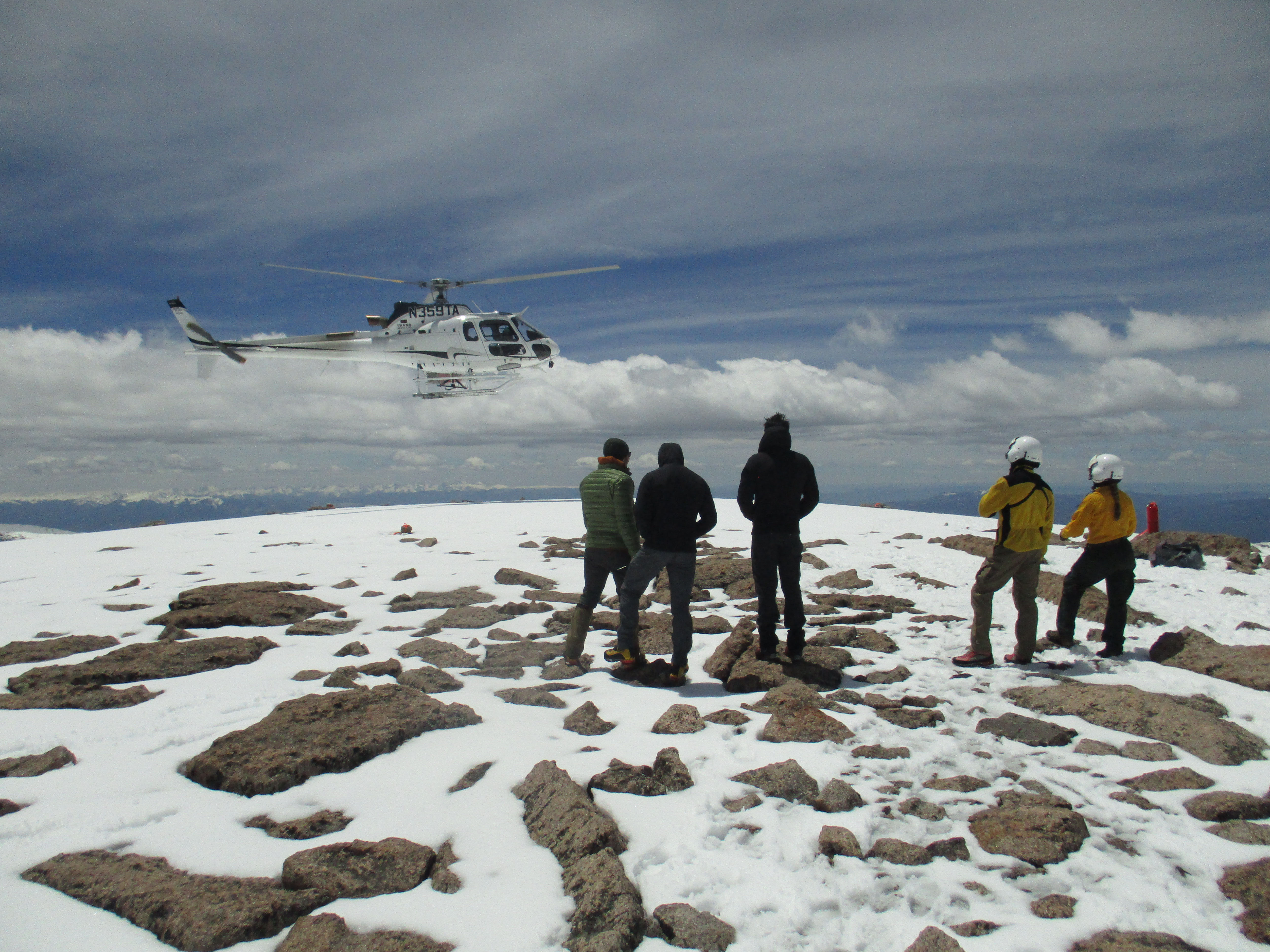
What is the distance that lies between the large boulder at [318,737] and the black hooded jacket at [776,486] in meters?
3.75

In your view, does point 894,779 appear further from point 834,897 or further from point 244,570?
point 244,570

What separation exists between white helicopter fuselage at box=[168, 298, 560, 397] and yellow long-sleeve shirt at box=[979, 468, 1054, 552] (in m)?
26.8

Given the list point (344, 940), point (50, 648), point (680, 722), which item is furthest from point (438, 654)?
point (344, 940)

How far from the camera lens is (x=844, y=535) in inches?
660

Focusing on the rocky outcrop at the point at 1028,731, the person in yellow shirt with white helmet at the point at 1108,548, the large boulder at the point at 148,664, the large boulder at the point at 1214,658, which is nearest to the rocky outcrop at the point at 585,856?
the rocky outcrop at the point at 1028,731

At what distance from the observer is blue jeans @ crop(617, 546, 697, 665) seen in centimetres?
696

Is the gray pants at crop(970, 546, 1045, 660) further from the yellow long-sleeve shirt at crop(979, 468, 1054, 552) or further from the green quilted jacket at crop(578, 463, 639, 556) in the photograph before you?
the green quilted jacket at crop(578, 463, 639, 556)

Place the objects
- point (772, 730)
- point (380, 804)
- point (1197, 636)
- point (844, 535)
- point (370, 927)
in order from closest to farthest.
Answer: point (370, 927) < point (380, 804) < point (772, 730) < point (1197, 636) < point (844, 535)

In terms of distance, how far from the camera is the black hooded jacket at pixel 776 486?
Answer: 7418mm

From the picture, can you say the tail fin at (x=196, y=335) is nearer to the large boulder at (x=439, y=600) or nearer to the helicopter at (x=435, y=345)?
the helicopter at (x=435, y=345)

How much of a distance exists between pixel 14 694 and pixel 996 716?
8939mm

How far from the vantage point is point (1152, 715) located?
5484 millimetres

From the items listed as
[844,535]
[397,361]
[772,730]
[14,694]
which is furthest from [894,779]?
[397,361]

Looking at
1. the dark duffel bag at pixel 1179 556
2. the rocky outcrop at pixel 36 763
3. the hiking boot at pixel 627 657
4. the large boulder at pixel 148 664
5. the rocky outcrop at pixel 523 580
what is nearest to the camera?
the rocky outcrop at pixel 36 763
